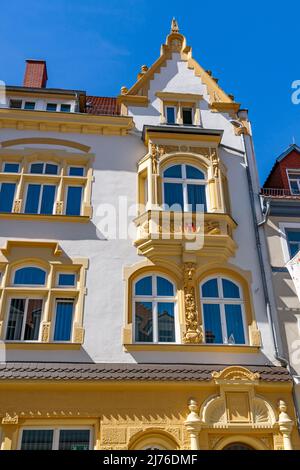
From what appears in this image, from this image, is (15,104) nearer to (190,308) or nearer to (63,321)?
(63,321)

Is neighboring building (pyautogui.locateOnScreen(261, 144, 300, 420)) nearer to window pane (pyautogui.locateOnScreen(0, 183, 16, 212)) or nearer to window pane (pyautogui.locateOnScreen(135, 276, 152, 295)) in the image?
window pane (pyautogui.locateOnScreen(135, 276, 152, 295))

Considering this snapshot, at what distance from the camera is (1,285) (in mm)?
13438

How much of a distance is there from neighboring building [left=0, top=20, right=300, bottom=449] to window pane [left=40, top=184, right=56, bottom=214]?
49mm

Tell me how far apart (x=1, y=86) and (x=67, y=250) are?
837 centimetres

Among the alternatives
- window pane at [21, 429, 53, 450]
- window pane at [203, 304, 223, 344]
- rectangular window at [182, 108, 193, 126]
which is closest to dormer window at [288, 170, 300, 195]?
rectangular window at [182, 108, 193, 126]

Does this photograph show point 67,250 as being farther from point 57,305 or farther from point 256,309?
point 256,309

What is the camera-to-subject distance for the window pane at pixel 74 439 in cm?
1141

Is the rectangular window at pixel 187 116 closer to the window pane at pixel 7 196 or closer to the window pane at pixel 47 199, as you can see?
the window pane at pixel 47 199

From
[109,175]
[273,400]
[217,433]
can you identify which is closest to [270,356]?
[273,400]

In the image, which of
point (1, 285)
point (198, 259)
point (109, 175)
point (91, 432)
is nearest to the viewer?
point (91, 432)

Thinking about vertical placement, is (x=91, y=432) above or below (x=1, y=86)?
below

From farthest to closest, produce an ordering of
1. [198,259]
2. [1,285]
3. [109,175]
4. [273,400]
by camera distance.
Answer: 1. [109,175]
2. [198,259]
3. [1,285]
4. [273,400]

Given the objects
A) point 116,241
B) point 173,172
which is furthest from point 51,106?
point 116,241

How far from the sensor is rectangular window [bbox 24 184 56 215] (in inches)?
597
